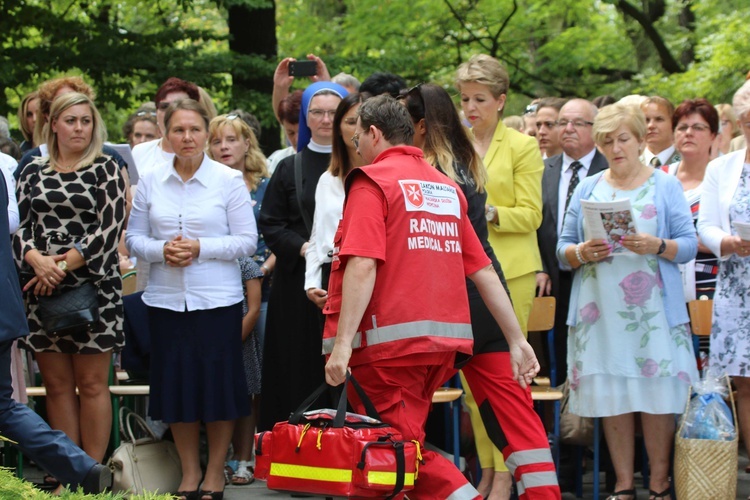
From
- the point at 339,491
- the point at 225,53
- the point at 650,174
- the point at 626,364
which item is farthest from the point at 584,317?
the point at 225,53

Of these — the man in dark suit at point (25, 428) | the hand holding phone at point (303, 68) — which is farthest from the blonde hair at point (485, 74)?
the man in dark suit at point (25, 428)

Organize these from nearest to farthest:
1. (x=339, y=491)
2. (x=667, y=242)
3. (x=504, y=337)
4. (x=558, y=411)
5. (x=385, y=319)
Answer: (x=339, y=491) → (x=385, y=319) → (x=504, y=337) → (x=667, y=242) → (x=558, y=411)

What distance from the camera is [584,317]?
21.9 ft

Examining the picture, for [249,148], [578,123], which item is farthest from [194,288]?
[578,123]

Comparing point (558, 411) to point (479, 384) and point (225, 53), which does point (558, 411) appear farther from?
point (225, 53)

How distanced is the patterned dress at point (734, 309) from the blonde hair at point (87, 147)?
153 inches

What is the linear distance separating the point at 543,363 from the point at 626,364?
54.6 inches

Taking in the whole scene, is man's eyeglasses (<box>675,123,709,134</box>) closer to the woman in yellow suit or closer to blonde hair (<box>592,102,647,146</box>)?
blonde hair (<box>592,102,647,146</box>)

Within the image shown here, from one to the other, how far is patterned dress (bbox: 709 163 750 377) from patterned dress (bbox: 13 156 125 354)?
3.58 m

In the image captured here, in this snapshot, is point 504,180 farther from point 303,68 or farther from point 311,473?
point 311,473

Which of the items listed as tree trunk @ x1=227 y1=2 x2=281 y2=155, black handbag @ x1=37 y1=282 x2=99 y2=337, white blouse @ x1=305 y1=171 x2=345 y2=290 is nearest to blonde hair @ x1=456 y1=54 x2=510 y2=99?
white blouse @ x1=305 y1=171 x2=345 y2=290

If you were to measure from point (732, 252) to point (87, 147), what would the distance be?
396 cm

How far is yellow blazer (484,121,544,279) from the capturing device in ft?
21.7

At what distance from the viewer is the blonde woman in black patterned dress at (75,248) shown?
6.73m
